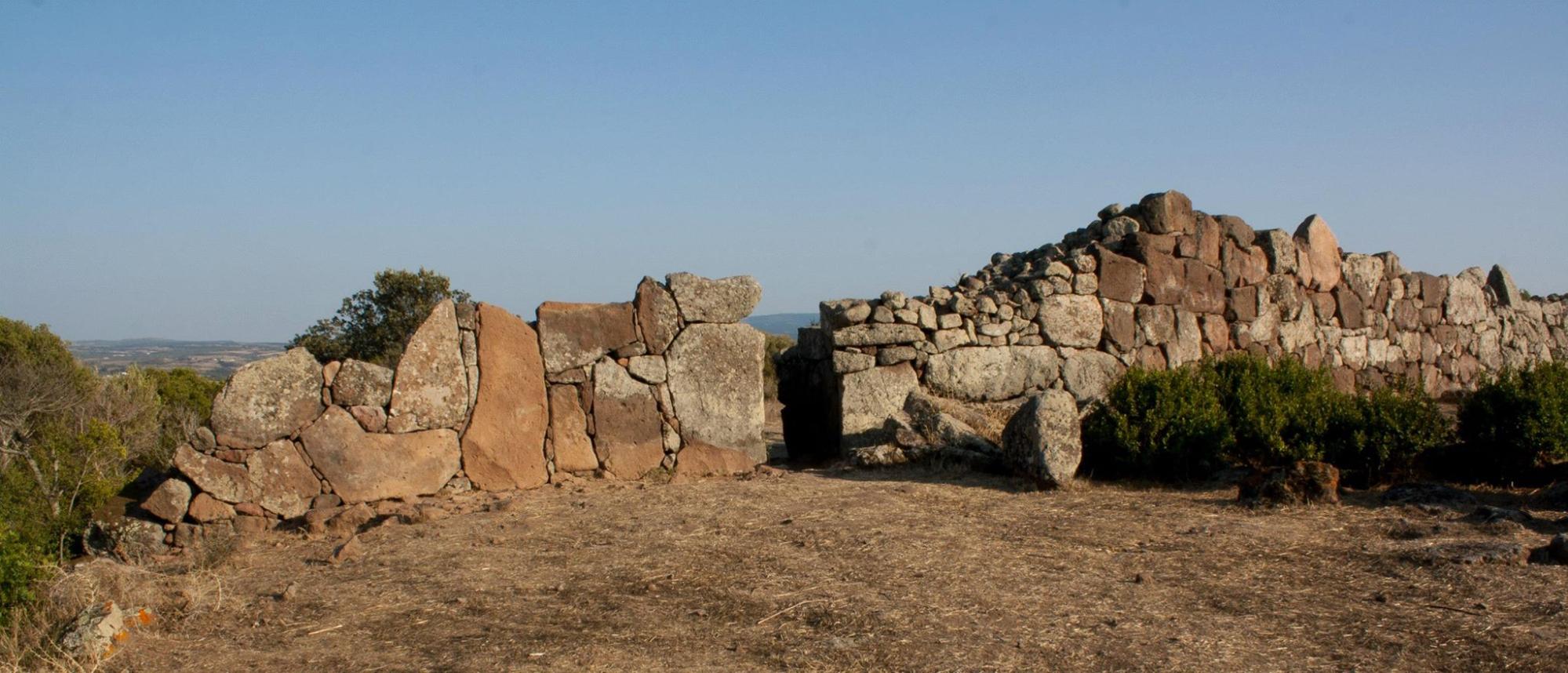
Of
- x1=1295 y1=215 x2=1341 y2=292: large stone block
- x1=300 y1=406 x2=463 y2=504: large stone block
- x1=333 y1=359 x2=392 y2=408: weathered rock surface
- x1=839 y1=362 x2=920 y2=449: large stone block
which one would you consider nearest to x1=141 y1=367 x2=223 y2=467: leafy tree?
x1=300 y1=406 x2=463 y2=504: large stone block

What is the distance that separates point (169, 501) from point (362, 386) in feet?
5.26

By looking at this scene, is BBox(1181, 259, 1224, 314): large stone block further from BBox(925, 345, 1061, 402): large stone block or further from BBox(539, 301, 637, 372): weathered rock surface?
BBox(539, 301, 637, 372): weathered rock surface

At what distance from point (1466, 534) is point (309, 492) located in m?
8.33

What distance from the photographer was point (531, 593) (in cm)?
671

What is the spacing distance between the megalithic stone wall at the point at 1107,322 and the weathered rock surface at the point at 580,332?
7.69 feet

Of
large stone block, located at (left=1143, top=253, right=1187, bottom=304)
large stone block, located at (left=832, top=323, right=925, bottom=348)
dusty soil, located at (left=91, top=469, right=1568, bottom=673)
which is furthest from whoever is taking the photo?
large stone block, located at (left=1143, top=253, right=1187, bottom=304)

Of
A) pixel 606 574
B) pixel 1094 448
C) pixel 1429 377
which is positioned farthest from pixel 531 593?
pixel 1429 377

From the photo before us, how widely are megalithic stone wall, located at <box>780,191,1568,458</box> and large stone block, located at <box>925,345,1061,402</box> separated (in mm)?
15

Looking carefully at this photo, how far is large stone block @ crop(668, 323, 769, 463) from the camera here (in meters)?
10.4

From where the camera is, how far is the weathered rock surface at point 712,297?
1038cm

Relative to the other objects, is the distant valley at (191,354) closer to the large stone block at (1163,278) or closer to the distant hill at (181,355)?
the distant hill at (181,355)

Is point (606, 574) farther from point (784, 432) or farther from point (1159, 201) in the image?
point (1159, 201)

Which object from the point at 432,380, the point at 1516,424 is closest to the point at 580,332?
the point at 432,380

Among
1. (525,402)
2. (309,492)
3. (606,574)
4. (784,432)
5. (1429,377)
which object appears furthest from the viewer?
(1429,377)
